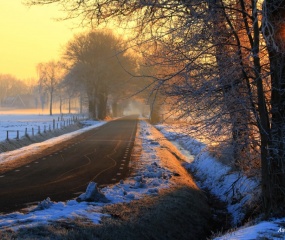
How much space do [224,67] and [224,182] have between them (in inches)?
240

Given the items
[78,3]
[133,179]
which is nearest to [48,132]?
[133,179]

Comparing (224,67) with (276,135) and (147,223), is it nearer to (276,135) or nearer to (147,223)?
(276,135)

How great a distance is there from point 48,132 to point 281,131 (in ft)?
87.9

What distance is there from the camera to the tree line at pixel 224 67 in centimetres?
802

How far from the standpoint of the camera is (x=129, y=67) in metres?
54.5

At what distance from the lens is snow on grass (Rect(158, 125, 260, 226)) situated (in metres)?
10.2

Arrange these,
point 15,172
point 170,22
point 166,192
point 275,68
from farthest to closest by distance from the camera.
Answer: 1. point 15,172
2. point 166,192
3. point 170,22
4. point 275,68

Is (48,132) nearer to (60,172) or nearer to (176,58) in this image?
(60,172)

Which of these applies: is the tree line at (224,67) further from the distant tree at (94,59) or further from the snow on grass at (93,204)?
the distant tree at (94,59)

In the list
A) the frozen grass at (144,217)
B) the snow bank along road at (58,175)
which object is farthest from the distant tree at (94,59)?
the frozen grass at (144,217)

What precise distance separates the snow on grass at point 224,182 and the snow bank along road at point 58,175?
2.83 meters

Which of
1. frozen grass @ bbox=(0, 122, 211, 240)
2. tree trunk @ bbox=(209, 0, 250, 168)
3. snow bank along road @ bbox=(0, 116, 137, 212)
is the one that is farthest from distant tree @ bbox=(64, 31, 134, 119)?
tree trunk @ bbox=(209, 0, 250, 168)

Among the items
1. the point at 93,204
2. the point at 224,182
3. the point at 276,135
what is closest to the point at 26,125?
the point at 224,182

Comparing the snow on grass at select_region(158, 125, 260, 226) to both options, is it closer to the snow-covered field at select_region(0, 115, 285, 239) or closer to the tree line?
the snow-covered field at select_region(0, 115, 285, 239)
